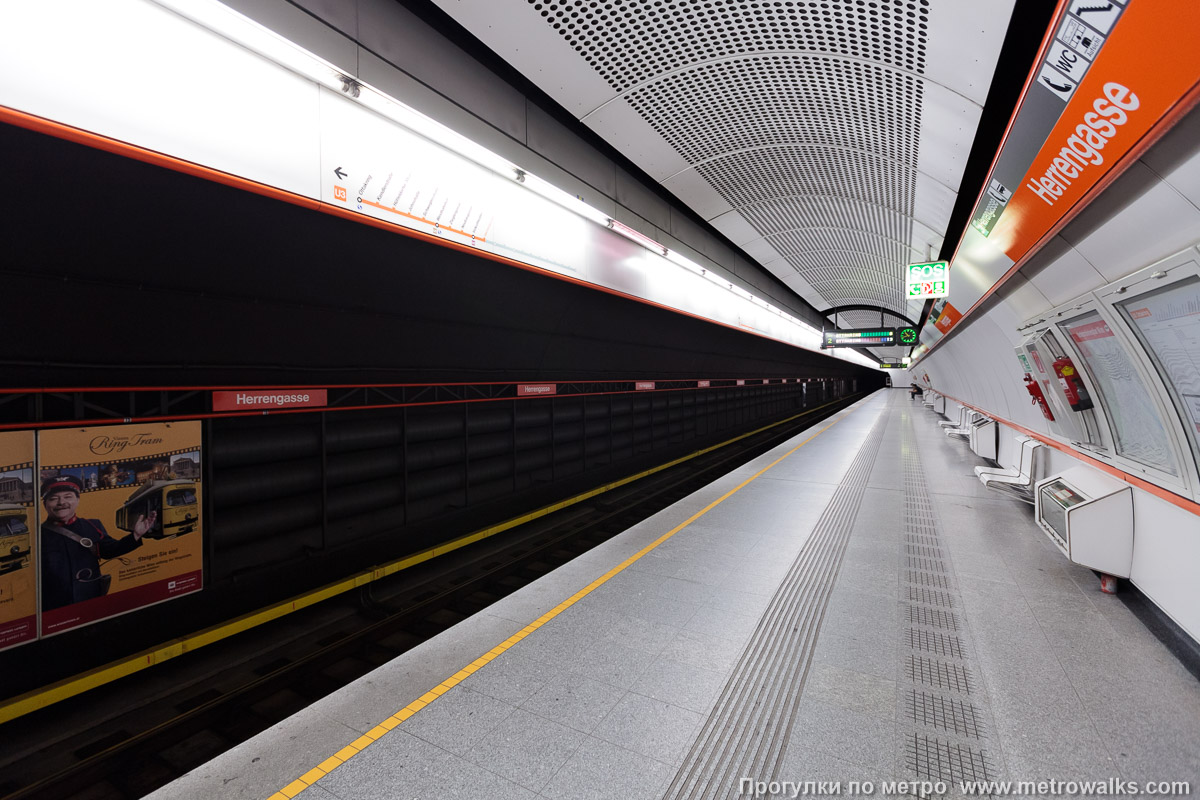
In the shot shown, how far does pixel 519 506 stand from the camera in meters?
6.87

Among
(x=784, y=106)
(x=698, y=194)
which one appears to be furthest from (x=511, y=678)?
(x=698, y=194)

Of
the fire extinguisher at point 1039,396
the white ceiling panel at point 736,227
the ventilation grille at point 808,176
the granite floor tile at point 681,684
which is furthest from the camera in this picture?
the white ceiling panel at point 736,227

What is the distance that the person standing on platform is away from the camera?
9.33ft

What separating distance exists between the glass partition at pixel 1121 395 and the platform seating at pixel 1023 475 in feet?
8.28

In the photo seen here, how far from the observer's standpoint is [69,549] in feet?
9.62

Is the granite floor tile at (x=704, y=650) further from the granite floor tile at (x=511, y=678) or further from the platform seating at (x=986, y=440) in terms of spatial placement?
the platform seating at (x=986, y=440)

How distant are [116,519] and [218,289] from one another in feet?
5.44

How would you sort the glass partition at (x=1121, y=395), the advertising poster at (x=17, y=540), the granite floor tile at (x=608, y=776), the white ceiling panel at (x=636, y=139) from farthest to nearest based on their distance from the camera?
1. the white ceiling panel at (x=636, y=139)
2. the glass partition at (x=1121, y=395)
3. the advertising poster at (x=17, y=540)
4. the granite floor tile at (x=608, y=776)

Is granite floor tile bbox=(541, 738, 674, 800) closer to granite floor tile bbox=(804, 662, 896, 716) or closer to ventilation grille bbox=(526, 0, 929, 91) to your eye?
granite floor tile bbox=(804, 662, 896, 716)

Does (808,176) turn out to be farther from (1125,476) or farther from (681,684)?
(681,684)

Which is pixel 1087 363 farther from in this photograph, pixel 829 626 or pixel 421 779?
pixel 421 779

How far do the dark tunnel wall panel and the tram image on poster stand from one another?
426mm

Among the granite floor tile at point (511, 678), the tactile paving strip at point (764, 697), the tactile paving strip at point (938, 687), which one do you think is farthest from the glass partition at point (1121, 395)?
the granite floor tile at point (511, 678)

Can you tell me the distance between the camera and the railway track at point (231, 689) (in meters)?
2.49
